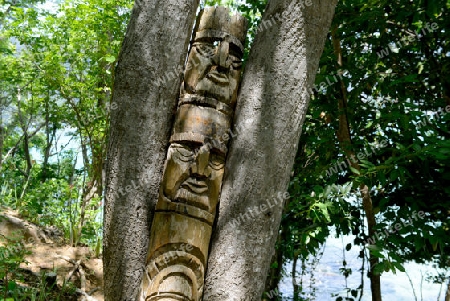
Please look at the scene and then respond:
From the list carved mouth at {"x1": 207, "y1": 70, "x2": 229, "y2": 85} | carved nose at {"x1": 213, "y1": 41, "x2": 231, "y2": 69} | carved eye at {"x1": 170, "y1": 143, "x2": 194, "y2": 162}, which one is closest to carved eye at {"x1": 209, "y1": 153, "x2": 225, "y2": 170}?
carved eye at {"x1": 170, "y1": 143, "x2": 194, "y2": 162}

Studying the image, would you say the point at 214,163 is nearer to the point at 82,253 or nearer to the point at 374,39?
the point at 374,39

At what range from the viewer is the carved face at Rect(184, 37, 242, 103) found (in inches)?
87.5

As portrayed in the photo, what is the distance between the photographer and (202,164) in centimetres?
207

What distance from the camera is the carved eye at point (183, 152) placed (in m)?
2.03

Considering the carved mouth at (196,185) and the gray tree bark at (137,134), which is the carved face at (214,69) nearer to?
the gray tree bark at (137,134)

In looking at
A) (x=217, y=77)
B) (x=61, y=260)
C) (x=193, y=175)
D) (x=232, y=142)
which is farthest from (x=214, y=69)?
(x=61, y=260)

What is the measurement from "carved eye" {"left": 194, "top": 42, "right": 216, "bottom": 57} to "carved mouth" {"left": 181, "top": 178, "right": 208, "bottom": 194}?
717mm

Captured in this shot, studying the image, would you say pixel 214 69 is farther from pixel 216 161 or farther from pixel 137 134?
pixel 137 134

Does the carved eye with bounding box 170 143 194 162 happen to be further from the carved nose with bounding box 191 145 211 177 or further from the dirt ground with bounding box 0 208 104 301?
the dirt ground with bounding box 0 208 104 301

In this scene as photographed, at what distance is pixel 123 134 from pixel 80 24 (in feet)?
13.0

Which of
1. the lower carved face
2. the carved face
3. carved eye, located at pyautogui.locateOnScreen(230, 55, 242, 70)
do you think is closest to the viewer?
the lower carved face

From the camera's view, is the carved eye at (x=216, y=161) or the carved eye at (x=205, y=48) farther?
the carved eye at (x=205, y=48)

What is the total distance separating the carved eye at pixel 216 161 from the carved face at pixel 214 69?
13.0 inches

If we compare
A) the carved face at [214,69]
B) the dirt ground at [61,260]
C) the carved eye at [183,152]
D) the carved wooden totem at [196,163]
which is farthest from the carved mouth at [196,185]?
the dirt ground at [61,260]
